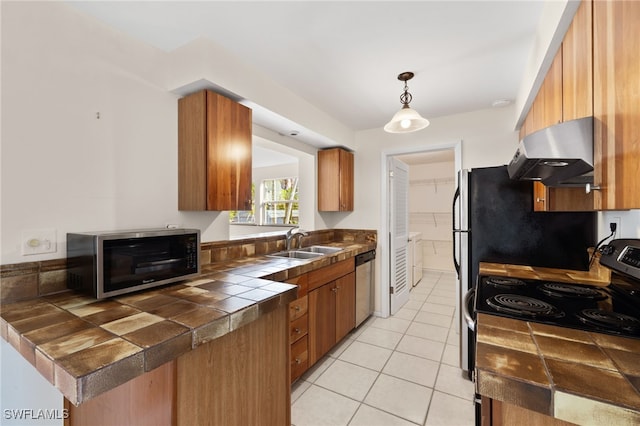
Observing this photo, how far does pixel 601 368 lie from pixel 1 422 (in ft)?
7.29

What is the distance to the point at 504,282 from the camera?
152cm

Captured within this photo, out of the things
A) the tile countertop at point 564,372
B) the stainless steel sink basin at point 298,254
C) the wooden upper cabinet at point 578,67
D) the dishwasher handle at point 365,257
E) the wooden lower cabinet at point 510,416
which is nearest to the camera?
the tile countertop at point 564,372

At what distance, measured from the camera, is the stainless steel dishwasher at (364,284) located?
2.90m

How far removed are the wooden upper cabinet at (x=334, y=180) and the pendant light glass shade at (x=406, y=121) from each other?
1.27m

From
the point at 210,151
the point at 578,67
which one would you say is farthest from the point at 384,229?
the point at 578,67

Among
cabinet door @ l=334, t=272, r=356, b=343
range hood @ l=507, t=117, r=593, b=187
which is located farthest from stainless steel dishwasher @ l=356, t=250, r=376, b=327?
range hood @ l=507, t=117, r=593, b=187

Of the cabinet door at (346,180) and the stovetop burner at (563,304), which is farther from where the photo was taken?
the cabinet door at (346,180)

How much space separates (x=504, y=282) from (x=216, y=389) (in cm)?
158

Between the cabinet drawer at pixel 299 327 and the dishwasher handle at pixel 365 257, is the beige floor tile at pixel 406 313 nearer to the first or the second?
the dishwasher handle at pixel 365 257

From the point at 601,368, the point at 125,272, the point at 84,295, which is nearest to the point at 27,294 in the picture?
the point at 84,295

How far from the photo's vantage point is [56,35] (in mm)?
1333

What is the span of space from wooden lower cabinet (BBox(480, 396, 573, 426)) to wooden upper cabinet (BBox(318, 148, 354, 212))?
100 inches

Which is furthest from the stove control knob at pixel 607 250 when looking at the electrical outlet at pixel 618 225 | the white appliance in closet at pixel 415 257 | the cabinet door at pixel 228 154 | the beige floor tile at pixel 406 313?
the white appliance in closet at pixel 415 257

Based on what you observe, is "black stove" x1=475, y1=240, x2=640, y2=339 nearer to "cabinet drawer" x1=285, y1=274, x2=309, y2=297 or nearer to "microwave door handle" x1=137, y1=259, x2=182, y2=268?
"cabinet drawer" x1=285, y1=274, x2=309, y2=297
